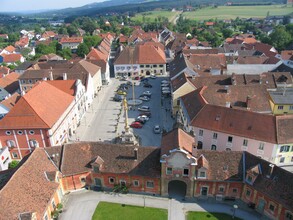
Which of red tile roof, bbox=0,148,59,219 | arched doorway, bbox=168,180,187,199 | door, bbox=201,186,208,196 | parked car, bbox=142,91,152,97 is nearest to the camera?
red tile roof, bbox=0,148,59,219

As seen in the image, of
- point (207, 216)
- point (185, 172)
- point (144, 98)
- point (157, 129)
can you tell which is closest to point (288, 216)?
point (207, 216)

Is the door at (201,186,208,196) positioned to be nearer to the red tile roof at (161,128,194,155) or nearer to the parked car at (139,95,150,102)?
the red tile roof at (161,128,194,155)

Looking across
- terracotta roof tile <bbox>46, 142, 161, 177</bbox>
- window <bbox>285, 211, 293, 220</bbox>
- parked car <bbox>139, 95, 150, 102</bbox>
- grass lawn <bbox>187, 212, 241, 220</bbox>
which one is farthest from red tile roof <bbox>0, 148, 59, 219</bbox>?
parked car <bbox>139, 95, 150, 102</bbox>

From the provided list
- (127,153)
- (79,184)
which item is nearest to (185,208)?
(127,153)

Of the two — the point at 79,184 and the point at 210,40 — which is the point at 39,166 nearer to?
the point at 79,184

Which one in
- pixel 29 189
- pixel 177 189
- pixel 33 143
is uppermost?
pixel 29 189

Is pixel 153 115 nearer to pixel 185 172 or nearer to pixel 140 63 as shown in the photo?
pixel 185 172
